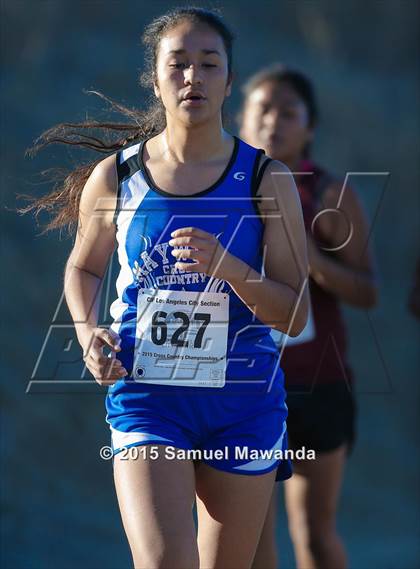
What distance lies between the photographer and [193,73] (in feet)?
10.4

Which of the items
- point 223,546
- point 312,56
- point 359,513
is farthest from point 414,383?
point 223,546

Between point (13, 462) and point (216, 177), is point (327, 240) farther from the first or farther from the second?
point (13, 462)

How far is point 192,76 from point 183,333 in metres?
0.71

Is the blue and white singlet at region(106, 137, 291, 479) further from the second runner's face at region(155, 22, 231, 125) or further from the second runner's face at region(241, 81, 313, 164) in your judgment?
the second runner's face at region(241, 81, 313, 164)

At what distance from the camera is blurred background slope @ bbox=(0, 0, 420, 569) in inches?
245

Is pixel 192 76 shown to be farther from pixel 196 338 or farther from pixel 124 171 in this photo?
pixel 196 338

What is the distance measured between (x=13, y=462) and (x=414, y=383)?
2.39 m

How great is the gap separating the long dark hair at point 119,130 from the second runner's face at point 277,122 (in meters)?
0.69

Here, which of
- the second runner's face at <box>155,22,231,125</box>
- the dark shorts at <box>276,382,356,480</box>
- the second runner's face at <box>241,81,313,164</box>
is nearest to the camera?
the second runner's face at <box>155,22,231,125</box>

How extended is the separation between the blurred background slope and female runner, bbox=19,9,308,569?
254 cm

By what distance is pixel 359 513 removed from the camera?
6492 mm

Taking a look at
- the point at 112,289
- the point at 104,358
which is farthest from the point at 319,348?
the point at 112,289

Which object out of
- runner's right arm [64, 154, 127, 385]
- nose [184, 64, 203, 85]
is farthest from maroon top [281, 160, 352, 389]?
nose [184, 64, 203, 85]

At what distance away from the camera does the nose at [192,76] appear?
317cm
